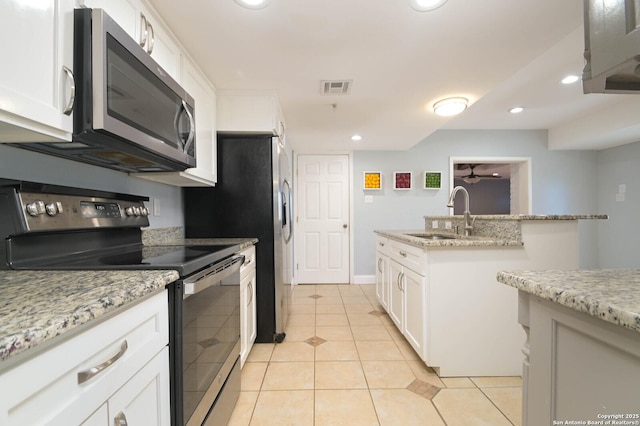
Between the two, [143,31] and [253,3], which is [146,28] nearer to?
[143,31]

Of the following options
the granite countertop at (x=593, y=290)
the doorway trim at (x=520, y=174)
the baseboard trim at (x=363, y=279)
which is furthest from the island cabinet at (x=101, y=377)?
the doorway trim at (x=520, y=174)

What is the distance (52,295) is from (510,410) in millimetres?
2066

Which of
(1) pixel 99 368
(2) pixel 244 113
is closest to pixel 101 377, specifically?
(1) pixel 99 368

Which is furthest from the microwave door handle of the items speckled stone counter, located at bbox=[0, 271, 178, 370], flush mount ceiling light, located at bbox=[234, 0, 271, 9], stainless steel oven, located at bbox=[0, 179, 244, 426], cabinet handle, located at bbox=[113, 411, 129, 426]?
cabinet handle, located at bbox=[113, 411, 129, 426]

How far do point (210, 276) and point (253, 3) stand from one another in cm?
129

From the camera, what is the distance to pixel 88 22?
887 mm

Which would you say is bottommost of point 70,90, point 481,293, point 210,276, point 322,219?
point 481,293

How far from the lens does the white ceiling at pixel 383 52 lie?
4.51 ft

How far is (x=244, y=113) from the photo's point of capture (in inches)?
86.0

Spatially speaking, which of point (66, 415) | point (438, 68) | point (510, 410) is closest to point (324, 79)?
point (438, 68)

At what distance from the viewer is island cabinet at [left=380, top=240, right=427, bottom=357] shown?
1.84 metres

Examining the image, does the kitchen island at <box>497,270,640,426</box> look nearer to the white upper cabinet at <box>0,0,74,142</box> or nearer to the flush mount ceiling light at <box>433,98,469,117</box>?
the white upper cabinet at <box>0,0,74,142</box>

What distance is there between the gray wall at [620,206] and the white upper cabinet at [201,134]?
5.53 meters

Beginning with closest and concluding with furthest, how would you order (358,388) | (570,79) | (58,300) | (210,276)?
(58,300) → (210,276) → (358,388) → (570,79)
